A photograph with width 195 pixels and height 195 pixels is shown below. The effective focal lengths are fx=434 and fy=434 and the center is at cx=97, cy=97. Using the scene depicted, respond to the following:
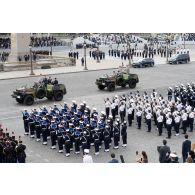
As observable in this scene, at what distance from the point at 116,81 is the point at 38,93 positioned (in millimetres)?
5375

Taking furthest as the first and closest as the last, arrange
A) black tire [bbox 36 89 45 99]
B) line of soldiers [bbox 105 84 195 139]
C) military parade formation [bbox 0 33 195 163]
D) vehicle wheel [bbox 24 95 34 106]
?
black tire [bbox 36 89 45 99]
vehicle wheel [bbox 24 95 34 106]
line of soldiers [bbox 105 84 195 139]
military parade formation [bbox 0 33 195 163]

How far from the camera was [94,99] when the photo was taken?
2214cm

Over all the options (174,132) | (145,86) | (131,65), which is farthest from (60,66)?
(174,132)

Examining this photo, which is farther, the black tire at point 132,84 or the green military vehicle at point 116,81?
the black tire at point 132,84

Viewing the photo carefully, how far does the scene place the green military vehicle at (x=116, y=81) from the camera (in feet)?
79.6

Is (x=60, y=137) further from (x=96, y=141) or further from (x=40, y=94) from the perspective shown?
(x=40, y=94)

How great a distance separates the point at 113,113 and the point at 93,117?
3.29 metres

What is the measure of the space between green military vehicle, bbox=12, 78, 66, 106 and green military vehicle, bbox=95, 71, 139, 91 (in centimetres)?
299

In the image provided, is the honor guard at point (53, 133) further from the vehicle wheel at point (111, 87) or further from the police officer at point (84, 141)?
the vehicle wheel at point (111, 87)

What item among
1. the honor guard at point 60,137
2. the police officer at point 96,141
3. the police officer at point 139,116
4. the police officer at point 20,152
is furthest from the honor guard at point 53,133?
the police officer at point 139,116

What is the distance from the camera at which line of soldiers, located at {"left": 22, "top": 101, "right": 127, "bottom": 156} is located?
44.4 ft

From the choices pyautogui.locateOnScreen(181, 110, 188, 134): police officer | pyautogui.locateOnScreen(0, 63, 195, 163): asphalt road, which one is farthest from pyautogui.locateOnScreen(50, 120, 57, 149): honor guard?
pyautogui.locateOnScreen(181, 110, 188, 134): police officer

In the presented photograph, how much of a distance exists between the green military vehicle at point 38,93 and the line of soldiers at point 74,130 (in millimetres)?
5195

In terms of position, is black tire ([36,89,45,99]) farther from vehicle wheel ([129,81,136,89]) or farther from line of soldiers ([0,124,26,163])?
line of soldiers ([0,124,26,163])
